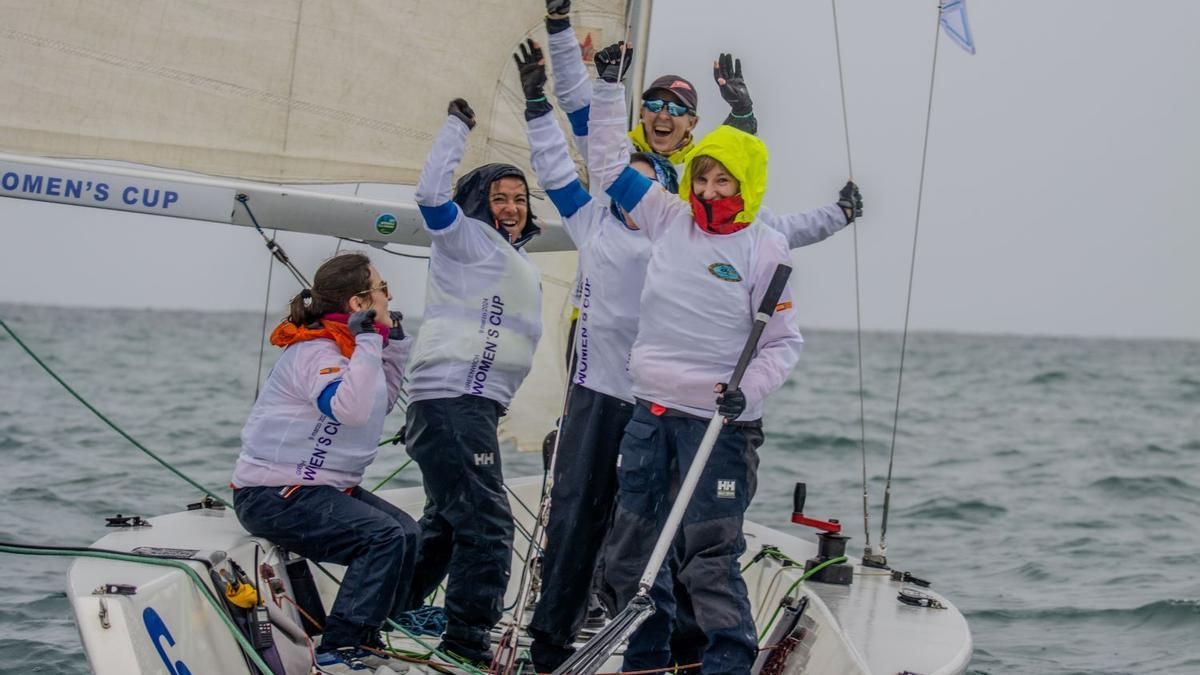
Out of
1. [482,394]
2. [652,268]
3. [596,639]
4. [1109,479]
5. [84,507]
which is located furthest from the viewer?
[1109,479]

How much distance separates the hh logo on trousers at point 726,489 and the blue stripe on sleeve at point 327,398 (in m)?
1.04

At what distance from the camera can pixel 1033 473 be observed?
14.6 m

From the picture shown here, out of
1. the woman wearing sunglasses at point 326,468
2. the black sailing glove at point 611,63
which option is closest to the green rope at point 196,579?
the woman wearing sunglasses at point 326,468

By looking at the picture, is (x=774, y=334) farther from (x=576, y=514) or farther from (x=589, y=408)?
(x=576, y=514)

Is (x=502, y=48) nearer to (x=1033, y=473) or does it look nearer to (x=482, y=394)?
(x=482, y=394)

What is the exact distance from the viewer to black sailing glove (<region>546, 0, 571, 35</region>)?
387cm

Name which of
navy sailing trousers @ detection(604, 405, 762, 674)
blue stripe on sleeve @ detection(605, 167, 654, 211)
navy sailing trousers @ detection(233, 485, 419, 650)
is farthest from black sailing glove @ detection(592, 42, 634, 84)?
navy sailing trousers @ detection(233, 485, 419, 650)

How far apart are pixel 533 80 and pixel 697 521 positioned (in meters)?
1.20

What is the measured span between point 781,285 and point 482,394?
106 centimetres

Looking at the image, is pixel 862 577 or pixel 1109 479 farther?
pixel 1109 479

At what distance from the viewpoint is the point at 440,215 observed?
13.9 ft

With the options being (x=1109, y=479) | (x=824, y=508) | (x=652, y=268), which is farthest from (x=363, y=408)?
(x=1109, y=479)

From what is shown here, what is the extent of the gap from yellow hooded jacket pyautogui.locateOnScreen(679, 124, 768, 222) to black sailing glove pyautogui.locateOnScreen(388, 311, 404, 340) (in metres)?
0.99

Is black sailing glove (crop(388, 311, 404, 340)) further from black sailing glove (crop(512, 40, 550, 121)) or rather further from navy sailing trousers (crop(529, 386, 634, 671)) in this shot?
black sailing glove (crop(512, 40, 550, 121))
